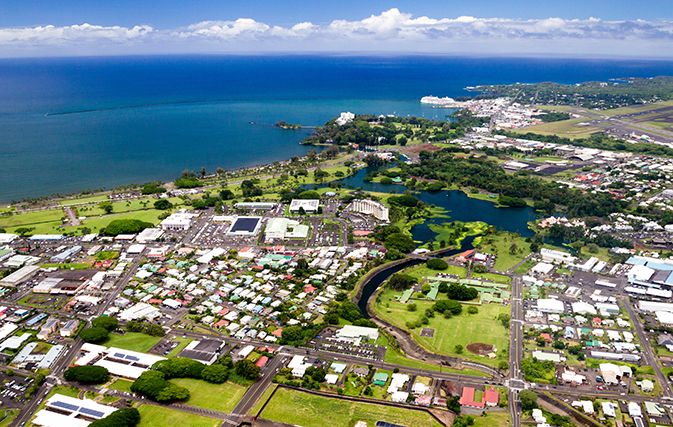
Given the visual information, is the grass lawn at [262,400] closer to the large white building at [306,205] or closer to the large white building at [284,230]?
the large white building at [284,230]

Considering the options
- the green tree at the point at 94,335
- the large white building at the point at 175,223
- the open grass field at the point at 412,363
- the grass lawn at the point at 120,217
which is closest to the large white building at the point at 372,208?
the large white building at the point at 175,223

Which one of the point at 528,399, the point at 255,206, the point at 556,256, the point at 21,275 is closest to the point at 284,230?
the point at 255,206

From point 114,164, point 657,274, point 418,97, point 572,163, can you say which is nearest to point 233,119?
point 114,164

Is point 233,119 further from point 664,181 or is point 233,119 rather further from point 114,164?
point 664,181

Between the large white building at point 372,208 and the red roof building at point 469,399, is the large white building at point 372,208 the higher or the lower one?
the higher one

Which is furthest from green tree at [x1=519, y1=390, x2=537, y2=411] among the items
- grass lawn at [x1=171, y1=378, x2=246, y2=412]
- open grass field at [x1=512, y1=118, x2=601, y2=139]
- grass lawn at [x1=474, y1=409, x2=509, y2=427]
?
open grass field at [x1=512, y1=118, x2=601, y2=139]

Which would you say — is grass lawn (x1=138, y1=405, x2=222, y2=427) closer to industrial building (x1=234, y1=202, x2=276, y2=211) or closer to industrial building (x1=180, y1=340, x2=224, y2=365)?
industrial building (x1=180, y1=340, x2=224, y2=365)
